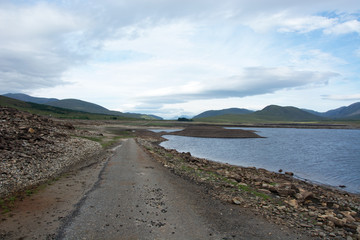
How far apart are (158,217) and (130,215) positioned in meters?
1.26

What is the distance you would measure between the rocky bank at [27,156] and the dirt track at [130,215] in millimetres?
2091

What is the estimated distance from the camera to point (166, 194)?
13.4 metres

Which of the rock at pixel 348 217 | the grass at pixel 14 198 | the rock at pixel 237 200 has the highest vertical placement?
the grass at pixel 14 198

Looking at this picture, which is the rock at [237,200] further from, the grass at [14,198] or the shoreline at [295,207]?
the grass at [14,198]

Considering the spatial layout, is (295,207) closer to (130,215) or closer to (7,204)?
(130,215)

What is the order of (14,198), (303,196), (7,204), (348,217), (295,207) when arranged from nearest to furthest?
(7,204)
(348,217)
(14,198)
(295,207)
(303,196)

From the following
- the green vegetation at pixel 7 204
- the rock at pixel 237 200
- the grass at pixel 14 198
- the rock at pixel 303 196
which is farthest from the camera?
the rock at pixel 303 196

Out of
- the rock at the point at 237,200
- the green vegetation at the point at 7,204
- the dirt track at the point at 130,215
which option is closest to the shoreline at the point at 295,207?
the rock at the point at 237,200

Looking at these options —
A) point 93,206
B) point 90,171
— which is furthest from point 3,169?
point 93,206

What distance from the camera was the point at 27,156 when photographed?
59.8ft

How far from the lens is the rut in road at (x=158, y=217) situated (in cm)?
856

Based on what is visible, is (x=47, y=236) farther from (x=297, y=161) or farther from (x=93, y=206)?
(x=297, y=161)

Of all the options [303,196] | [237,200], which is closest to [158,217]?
[237,200]

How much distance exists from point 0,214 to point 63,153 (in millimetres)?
14817
